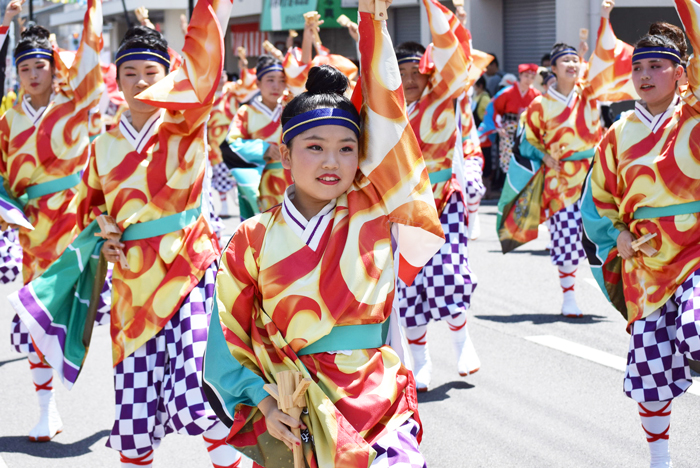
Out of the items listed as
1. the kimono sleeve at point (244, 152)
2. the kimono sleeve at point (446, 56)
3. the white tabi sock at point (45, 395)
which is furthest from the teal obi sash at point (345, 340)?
the kimono sleeve at point (244, 152)

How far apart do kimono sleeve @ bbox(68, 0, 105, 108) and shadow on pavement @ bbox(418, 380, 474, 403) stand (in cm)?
259

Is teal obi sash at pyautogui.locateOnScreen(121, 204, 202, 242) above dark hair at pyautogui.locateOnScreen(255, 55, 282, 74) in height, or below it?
below

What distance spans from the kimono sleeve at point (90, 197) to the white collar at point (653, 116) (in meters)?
2.37

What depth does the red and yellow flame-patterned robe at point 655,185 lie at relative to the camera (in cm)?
376

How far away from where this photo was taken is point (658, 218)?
12.6 feet

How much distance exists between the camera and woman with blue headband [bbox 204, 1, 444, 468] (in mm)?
2496

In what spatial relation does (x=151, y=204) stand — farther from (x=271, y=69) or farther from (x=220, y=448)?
(x=271, y=69)

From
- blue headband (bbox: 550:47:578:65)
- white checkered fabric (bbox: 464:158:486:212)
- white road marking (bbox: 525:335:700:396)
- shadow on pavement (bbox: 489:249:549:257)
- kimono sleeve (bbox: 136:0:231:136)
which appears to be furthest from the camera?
shadow on pavement (bbox: 489:249:549:257)

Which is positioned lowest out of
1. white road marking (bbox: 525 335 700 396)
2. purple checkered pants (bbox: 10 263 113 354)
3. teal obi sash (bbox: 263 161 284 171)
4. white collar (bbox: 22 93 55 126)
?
white road marking (bbox: 525 335 700 396)

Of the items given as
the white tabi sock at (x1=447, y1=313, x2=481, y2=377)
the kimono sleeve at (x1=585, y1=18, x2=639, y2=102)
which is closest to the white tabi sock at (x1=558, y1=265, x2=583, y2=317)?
the kimono sleeve at (x1=585, y1=18, x2=639, y2=102)

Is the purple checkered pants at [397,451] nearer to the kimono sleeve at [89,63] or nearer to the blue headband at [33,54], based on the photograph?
the kimono sleeve at [89,63]

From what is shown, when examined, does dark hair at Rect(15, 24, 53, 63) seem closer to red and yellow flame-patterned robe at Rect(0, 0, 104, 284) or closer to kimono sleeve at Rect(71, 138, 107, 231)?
red and yellow flame-patterned robe at Rect(0, 0, 104, 284)

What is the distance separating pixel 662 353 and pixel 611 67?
3102mm

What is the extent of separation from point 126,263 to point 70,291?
384 mm
